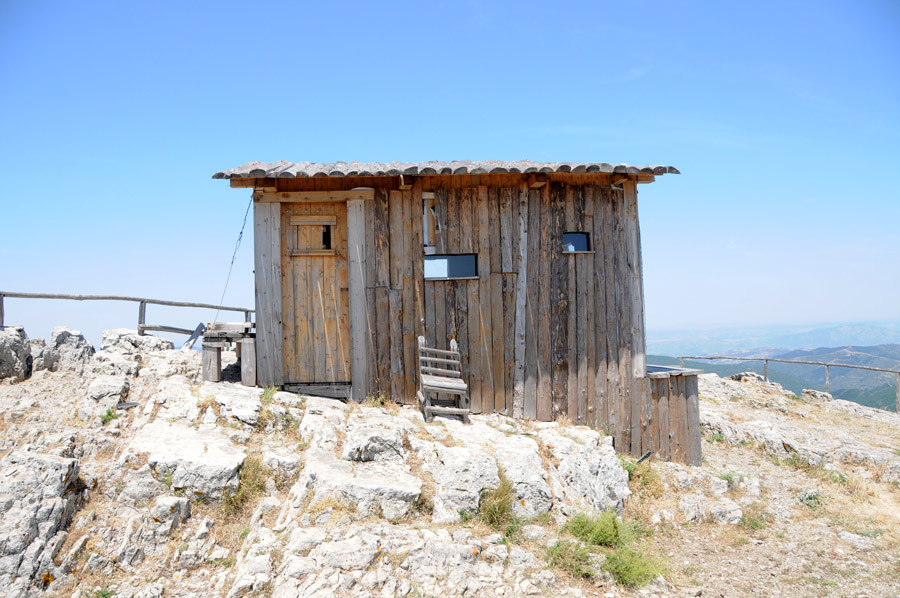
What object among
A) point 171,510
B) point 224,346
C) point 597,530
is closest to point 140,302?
point 224,346

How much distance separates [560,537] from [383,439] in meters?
2.98

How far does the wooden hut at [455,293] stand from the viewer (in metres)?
10.8

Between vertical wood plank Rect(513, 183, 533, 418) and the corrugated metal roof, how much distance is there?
2.49 feet

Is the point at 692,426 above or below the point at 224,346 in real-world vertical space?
below

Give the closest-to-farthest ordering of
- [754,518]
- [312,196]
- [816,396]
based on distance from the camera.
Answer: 1. [754,518]
2. [312,196]
3. [816,396]

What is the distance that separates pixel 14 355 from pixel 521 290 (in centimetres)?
979

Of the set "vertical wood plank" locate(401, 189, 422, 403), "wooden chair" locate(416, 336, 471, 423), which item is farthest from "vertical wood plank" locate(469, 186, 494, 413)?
"vertical wood plank" locate(401, 189, 422, 403)

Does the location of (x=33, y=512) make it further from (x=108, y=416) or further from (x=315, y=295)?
(x=315, y=295)

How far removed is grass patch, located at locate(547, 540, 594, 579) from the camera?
6.91 metres

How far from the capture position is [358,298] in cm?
1080

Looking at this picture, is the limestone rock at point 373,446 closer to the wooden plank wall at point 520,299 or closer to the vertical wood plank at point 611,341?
the wooden plank wall at point 520,299

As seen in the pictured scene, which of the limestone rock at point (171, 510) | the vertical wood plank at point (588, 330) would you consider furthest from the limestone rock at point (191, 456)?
the vertical wood plank at point (588, 330)

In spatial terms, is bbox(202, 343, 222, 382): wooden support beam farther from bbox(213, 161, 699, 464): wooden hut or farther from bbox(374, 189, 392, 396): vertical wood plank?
bbox(374, 189, 392, 396): vertical wood plank

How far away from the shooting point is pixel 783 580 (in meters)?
7.46
